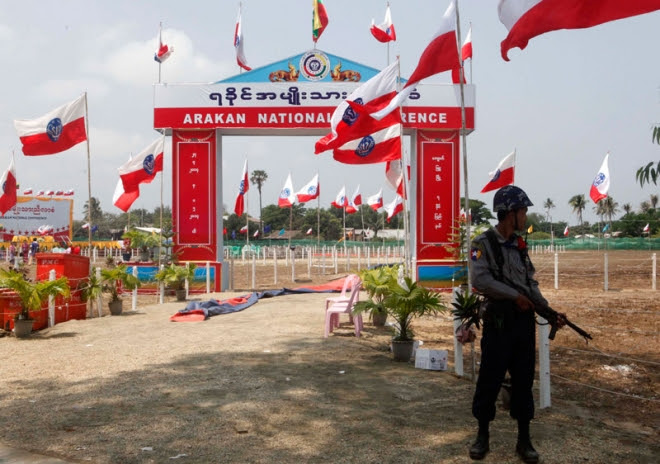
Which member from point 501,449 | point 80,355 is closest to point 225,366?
point 80,355

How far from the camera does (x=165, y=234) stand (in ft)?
59.6

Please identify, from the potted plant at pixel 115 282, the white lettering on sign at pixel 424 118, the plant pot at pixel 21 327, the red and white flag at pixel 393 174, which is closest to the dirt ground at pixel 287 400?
the plant pot at pixel 21 327

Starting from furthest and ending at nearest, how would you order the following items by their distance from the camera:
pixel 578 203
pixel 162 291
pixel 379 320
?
pixel 578 203
pixel 162 291
pixel 379 320

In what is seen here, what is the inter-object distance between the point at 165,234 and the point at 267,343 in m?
10.3

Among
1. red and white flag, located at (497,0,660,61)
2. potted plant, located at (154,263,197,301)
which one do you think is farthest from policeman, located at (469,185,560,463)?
potted plant, located at (154,263,197,301)

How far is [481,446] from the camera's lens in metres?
4.02

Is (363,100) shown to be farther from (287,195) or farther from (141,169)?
(287,195)

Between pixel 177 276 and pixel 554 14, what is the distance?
1349 cm

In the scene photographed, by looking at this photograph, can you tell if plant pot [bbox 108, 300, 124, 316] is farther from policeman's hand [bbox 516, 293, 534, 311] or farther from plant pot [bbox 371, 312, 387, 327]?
policeman's hand [bbox 516, 293, 534, 311]

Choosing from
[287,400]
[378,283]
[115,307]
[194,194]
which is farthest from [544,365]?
[194,194]

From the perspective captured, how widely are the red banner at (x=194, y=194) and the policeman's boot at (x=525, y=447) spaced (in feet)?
48.8

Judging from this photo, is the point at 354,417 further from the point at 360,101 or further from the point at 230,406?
the point at 360,101

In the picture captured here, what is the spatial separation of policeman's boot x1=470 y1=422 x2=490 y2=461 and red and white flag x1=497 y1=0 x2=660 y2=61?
108 inches

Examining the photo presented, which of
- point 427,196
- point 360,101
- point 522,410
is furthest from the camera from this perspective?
point 427,196
